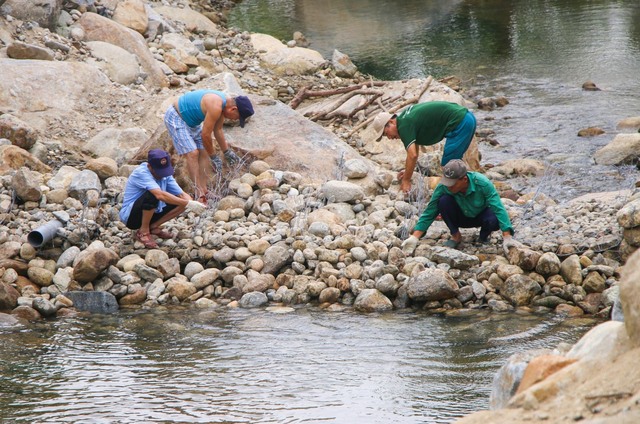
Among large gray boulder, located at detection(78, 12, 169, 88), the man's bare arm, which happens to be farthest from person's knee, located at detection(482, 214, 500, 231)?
large gray boulder, located at detection(78, 12, 169, 88)

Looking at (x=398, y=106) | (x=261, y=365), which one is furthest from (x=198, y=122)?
(x=398, y=106)

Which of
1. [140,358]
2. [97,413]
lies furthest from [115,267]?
[97,413]

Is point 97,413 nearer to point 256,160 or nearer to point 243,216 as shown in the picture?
point 243,216

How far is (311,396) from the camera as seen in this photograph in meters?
5.23

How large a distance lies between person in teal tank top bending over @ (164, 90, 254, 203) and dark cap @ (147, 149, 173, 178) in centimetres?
117

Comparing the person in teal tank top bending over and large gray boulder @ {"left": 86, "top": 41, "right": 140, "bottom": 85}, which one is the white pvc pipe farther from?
large gray boulder @ {"left": 86, "top": 41, "right": 140, "bottom": 85}

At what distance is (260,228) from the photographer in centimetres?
863

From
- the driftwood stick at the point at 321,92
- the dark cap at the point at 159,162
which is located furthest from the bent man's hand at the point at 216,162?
the driftwood stick at the point at 321,92

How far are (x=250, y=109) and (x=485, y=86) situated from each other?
8725 mm

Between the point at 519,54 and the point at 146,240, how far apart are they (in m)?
13.3

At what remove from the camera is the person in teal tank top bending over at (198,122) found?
929cm

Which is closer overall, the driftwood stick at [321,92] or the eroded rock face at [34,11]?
the eroded rock face at [34,11]

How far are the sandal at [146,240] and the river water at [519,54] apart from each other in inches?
189

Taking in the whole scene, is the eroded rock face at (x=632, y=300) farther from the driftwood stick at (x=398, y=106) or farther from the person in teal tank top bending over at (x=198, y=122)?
the driftwood stick at (x=398, y=106)
